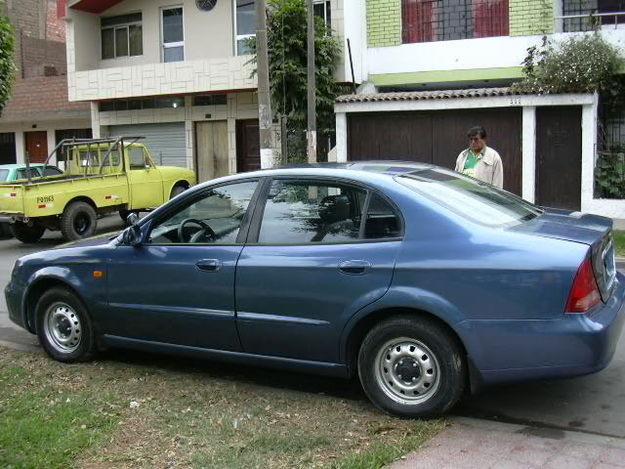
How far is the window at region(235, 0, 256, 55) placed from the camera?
61.9 ft

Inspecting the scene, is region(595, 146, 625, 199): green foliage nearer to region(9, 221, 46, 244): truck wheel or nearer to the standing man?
the standing man

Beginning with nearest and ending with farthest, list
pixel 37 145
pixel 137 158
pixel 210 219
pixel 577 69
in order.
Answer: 1. pixel 210 219
2. pixel 577 69
3. pixel 137 158
4. pixel 37 145

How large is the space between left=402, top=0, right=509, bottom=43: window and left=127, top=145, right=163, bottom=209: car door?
6621 mm

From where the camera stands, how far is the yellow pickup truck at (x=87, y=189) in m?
13.2

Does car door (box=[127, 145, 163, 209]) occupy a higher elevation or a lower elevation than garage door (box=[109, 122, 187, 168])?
lower

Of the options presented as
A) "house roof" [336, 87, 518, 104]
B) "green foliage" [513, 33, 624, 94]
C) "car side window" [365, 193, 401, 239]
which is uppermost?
"green foliage" [513, 33, 624, 94]

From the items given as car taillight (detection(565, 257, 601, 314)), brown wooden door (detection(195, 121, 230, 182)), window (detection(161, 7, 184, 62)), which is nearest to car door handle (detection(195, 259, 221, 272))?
car taillight (detection(565, 257, 601, 314))

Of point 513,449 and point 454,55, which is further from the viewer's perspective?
point 454,55

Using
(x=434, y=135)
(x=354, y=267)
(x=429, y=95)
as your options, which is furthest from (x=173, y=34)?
(x=354, y=267)

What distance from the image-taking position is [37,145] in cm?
Answer: 2533

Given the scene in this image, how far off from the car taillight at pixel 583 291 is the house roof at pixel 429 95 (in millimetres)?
11235

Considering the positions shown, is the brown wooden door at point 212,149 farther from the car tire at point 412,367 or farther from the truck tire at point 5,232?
the car tire at point 412,367

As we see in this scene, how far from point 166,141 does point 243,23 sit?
3883 millimetres

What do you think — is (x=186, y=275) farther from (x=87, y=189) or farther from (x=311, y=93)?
(x=311, y=93)
